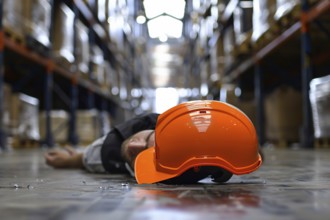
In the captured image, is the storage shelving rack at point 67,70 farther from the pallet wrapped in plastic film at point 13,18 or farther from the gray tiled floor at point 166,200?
the gray tiled floor at point 166,200

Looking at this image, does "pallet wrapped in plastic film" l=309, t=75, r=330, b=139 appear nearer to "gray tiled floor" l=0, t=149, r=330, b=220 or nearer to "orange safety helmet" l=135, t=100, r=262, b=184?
"gray tiled floor" l=0, t=149, r=330, b=220

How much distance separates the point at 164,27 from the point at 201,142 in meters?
22.6

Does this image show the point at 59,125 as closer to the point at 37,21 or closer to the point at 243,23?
the point at 37,21

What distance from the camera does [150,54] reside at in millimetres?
23000

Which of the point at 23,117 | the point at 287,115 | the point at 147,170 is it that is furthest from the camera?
the point at 287,115

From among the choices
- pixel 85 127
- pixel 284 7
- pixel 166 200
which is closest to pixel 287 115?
pixel 284 7

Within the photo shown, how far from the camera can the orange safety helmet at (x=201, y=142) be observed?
1.70 meters

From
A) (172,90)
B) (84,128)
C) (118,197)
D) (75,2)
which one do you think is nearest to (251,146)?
(118,197)

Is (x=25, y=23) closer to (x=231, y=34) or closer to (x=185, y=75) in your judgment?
(x=231, y=34)

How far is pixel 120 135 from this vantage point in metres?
2.28

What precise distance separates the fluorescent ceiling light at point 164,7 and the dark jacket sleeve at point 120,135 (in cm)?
2012

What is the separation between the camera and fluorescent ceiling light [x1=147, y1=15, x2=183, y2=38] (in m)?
23.2

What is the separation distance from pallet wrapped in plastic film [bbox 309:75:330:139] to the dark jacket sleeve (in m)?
3.54

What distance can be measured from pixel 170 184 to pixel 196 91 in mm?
15509
